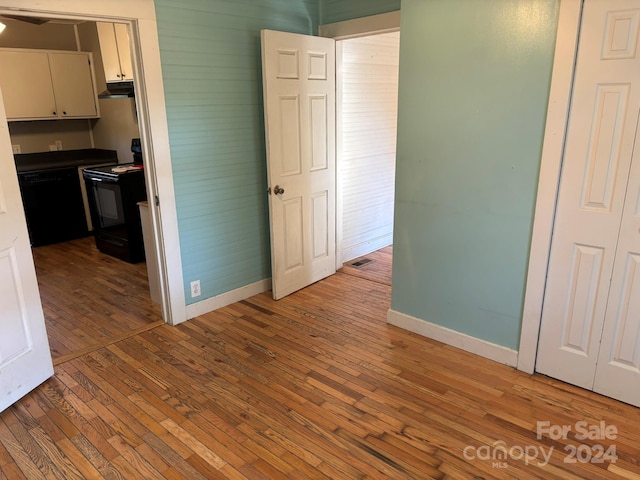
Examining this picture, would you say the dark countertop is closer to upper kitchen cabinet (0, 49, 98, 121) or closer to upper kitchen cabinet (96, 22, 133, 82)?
upper kitchen cabinet (0, 49, 98, 121)

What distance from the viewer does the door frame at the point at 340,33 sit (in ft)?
11.0

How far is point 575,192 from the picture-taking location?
90.6 inches

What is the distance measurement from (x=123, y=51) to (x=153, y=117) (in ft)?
5.49

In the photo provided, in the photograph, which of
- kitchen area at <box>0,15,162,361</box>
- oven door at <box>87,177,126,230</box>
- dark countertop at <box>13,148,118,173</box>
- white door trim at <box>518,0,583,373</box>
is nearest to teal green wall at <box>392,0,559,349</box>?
white door trim at <box>518,0,583,373</box>

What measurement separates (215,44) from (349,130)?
1537 mm

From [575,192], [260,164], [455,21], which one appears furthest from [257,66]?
[575,192]

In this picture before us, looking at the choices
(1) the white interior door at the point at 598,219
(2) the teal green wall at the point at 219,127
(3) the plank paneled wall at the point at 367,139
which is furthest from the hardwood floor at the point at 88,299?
(1) the white interior door at the point at 598,219

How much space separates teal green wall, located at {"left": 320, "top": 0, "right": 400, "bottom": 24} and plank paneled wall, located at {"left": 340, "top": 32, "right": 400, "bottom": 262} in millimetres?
273

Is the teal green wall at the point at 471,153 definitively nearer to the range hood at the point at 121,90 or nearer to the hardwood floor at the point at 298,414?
the hardwood floor at the point at 298,414

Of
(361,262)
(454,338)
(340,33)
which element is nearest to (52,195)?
(361,262)

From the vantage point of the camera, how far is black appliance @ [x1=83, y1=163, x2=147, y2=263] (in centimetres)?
444

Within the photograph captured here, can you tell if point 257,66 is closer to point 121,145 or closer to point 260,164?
point 260,164

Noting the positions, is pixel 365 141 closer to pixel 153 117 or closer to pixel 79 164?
pixel 153 117

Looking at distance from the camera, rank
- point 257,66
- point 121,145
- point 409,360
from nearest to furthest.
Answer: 1. point 409,360
2. point 257,66
3. point 121,145
